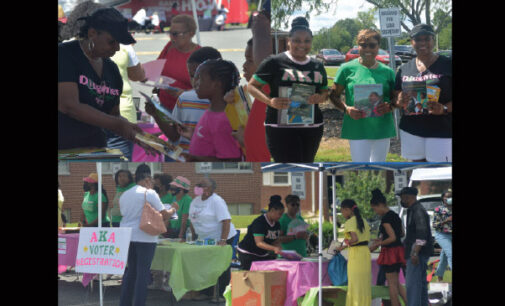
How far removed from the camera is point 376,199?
562cm

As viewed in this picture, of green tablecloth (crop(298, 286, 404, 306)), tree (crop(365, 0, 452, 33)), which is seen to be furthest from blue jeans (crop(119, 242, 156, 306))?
tree (crop(365, 0, 452, 33))

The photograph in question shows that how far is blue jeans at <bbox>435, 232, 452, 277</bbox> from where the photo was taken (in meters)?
5.58

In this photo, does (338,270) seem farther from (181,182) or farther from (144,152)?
(144,152)

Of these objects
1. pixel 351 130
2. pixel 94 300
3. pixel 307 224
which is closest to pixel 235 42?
pixel 351 130

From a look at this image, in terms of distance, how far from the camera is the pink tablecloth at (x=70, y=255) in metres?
5.73

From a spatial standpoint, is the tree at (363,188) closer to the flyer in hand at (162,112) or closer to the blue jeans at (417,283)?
the blue jeans at (417,283)

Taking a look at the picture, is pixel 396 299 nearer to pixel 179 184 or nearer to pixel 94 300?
pixel 179 184

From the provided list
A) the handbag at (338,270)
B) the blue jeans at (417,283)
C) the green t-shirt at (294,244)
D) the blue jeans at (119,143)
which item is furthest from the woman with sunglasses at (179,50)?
the blue jeans at (417,283)

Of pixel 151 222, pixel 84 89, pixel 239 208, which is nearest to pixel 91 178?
pixel 151 222

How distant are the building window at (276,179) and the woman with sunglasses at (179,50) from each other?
91 centimetres

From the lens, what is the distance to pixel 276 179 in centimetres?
550

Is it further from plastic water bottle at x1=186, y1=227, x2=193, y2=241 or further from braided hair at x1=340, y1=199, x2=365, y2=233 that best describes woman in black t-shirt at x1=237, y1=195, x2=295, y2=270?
braided hair at x1=340, y1=199, x2=365, y2=233

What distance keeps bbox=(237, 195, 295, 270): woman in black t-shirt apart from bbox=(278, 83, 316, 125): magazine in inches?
24.0

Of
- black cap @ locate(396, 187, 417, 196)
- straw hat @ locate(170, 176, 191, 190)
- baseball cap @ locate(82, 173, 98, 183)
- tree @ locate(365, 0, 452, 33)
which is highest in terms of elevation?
tree @ locate(365, 0, 452, 33)
